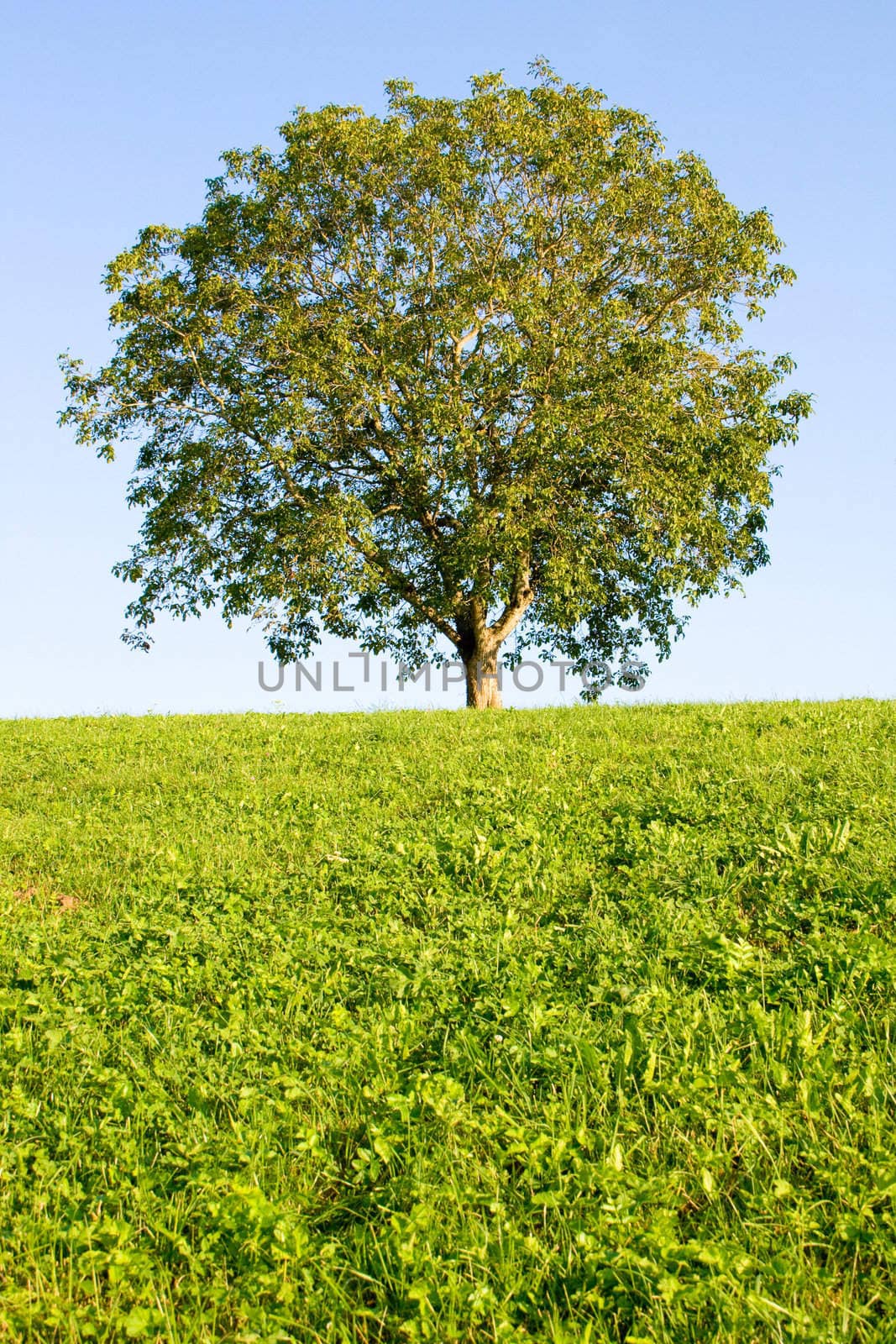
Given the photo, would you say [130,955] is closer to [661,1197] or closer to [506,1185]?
[506,1185]

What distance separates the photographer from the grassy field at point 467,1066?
4.05 m

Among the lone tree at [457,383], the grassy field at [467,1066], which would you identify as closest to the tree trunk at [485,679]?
the lone tree at [457,383]

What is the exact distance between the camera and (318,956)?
6617 mm

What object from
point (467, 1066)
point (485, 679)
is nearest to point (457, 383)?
point (485, 679)

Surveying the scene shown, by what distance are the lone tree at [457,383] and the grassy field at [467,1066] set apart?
1234 cm

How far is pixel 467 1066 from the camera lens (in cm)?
530

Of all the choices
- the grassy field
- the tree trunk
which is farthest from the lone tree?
the grassy field

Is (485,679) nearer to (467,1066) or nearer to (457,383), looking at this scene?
(457,383)

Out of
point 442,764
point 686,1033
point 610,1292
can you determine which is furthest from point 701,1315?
point 442,764

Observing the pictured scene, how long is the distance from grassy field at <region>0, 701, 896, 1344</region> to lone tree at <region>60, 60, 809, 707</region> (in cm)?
1234

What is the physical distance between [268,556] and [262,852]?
12.5 meters

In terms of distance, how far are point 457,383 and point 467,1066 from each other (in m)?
18.5

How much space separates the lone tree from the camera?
2122 cm

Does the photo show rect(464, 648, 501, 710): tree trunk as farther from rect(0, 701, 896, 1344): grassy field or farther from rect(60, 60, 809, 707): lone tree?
rect(0, 701, 896, 1344): grassy field
